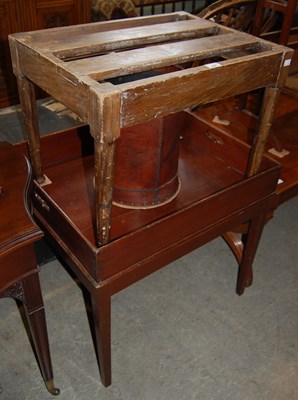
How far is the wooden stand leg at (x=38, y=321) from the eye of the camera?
3.32 ft

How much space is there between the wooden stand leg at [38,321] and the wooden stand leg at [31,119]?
0.36m

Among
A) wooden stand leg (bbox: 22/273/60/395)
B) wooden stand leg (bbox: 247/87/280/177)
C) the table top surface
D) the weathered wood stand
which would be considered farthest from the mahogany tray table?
wooden stand leg (bbox: 247/87/280/177)

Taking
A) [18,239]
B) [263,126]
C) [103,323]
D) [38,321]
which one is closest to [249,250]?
[263,126]

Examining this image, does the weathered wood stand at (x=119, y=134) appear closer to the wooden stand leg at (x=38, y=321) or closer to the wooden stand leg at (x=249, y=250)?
the wooden stand leg at (x=249, y=250)

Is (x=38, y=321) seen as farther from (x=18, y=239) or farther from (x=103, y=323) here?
(x=18, y=239)

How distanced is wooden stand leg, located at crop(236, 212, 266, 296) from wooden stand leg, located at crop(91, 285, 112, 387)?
24.0 inches

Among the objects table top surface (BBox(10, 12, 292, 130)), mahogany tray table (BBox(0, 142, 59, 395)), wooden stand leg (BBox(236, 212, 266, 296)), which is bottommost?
wooden stand leg (BBox(236, 212, 266, 296))

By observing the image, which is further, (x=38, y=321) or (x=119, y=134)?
A: (x=38, y=321)

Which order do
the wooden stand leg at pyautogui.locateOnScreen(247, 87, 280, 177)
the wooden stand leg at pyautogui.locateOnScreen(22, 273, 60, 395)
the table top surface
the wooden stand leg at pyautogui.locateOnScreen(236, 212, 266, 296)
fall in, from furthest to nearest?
the wooden stand leg at pyautogui.locateOnScreen(236, 212, 266, 296), the wooden stand leg at pyautogui.locateOnScreen(247, 87, 280, 177), the wooden stand leg at pyautogui.locateOnScreen(22, 273, 60, 395), the table top surface

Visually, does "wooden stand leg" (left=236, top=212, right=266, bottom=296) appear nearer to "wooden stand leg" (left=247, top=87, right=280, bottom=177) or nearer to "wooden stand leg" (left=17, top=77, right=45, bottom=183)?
"wooden stand leg" (left=247, top=87, right=280, bottom=177)

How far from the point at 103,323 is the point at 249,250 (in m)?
0.64

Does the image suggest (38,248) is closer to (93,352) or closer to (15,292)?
(93,352)

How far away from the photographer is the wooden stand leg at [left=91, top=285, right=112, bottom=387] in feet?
3.47

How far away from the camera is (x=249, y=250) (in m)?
1.52
